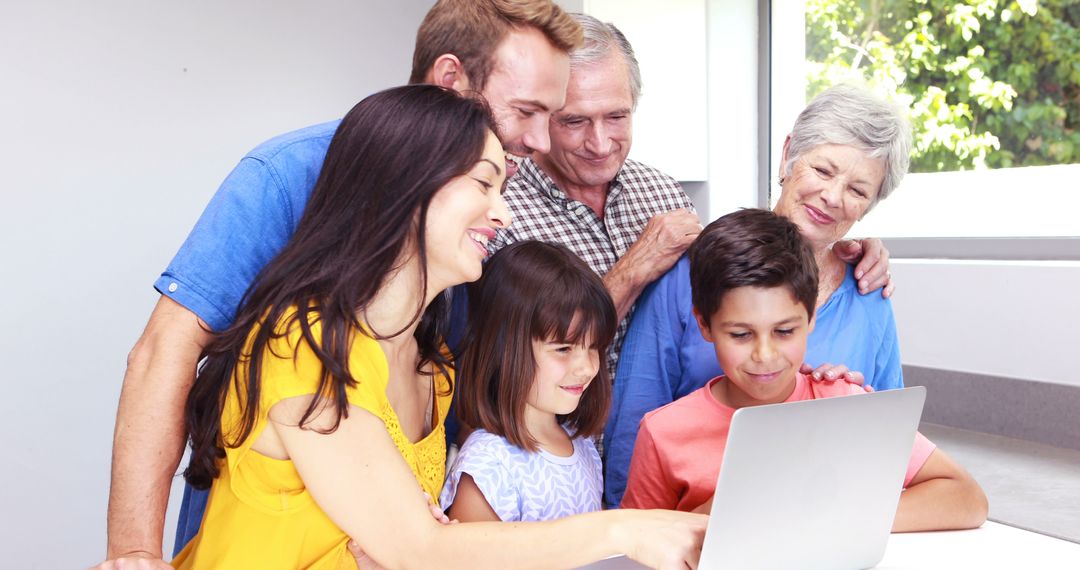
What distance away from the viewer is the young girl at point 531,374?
1516 mm

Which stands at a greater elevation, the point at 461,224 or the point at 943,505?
the point at 461,224

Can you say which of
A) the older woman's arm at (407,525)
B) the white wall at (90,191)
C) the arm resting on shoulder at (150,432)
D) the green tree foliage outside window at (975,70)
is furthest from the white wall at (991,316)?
the white wall at (90,191)

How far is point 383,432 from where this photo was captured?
3.64ft

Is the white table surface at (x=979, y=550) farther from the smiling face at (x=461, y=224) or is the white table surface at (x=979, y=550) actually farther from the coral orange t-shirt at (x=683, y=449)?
the smiling face at (x=461, y=224)

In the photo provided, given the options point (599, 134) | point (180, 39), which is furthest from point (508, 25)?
point (180, 39)

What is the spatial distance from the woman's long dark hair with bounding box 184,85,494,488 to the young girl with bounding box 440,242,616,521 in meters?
0.35

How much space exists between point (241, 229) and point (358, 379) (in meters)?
0.32

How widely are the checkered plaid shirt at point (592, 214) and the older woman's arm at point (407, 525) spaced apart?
2.55 ft

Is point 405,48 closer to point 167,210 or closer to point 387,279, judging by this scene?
point 167,210

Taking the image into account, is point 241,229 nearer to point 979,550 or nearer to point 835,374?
Result: point 835,374

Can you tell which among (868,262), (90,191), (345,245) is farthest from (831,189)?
(90,191)

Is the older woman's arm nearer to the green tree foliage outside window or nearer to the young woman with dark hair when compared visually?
the young woman with dark hair

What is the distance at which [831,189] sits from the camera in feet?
5.72

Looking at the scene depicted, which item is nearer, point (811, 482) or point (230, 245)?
point (811, 482)
